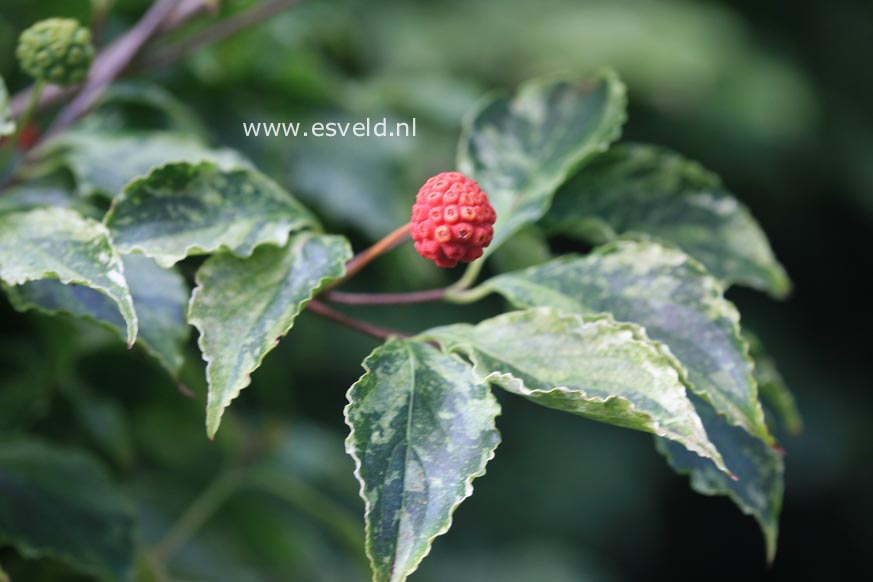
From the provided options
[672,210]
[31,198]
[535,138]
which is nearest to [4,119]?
[31,198]

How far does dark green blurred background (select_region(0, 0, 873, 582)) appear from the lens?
115cm

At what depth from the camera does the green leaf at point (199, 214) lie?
25.0 inches

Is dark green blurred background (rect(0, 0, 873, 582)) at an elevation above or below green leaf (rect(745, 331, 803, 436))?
below

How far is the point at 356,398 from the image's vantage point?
22.5 inches

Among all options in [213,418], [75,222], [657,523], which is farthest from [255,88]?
[657,523]

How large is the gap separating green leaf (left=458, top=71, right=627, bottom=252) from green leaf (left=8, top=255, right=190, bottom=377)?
257 mm

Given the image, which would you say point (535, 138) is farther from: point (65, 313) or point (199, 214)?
point (65, 313)

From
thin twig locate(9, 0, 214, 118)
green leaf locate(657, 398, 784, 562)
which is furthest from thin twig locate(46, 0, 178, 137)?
green leaf locate(657, 398, 784, 562)

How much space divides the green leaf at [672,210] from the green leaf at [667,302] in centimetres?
12

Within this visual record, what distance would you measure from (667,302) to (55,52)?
1.77ft

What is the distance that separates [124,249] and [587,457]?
2.33m

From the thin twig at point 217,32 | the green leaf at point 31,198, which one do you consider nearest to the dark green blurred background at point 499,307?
the thin twig at point 217,32

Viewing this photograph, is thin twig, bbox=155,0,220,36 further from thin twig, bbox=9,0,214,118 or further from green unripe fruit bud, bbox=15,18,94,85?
green unripe fruit bud, bbox=15,18,94,85

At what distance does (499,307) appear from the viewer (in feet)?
8.29
